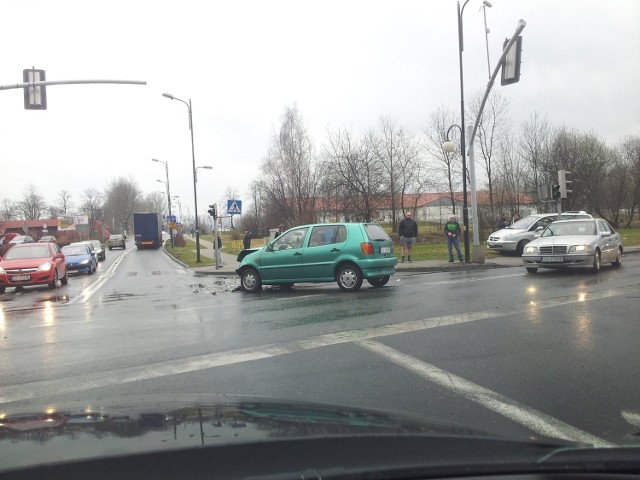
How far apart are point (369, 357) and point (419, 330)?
1629mm

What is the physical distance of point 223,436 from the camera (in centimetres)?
213

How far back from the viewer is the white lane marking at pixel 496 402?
358 cm

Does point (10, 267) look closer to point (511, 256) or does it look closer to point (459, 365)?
point (459, 365)

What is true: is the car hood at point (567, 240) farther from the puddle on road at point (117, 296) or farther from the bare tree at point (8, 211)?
the bare tree at point (8, 211)

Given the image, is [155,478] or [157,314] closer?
[155,478]

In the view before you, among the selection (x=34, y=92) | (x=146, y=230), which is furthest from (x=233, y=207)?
(x=146, y=230)

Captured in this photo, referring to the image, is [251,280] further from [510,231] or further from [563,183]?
[510,231]

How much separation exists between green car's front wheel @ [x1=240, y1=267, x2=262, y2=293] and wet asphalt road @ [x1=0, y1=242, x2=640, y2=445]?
73.9 inches

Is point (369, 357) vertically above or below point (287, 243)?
below

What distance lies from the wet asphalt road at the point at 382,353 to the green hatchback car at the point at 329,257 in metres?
1.05

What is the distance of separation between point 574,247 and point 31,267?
15878mm

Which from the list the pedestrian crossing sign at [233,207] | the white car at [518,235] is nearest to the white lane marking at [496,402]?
the white car at [518,235]

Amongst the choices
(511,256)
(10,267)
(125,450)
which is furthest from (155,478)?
(511,256)

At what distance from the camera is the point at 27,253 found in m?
18.0
